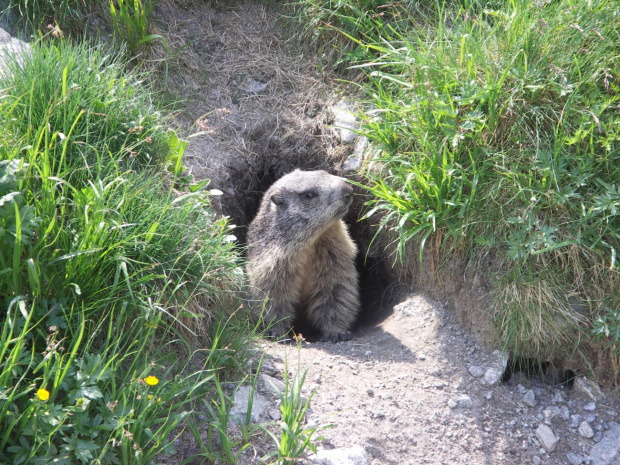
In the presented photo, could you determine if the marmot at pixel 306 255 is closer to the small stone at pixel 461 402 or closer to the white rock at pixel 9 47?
the small stone at pixel 461 402

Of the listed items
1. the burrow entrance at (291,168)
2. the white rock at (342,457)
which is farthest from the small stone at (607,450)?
the burrow entrance at (291,168)

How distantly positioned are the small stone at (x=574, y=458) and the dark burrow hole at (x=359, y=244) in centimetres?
190

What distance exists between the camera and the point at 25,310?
2.56 m

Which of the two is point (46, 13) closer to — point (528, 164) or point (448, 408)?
point (528, 164)

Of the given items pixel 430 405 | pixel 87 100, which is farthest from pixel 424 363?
pixel 87 100

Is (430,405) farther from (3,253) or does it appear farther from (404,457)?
(3,253)

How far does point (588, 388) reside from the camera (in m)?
3.55

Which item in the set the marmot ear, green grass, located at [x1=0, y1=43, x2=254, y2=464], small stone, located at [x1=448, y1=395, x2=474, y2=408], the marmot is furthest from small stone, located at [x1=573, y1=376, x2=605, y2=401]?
the marmot ear

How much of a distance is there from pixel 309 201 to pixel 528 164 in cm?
172

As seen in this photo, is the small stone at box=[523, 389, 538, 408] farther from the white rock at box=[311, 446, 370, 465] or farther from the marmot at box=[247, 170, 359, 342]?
the marmot at box=[247, 170, 359, 342]

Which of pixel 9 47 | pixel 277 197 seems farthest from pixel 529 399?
pixel 9 47

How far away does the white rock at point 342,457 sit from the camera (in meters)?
2.88

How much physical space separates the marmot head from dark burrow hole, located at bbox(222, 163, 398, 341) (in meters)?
0.44

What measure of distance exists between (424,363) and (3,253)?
8.24 feet
